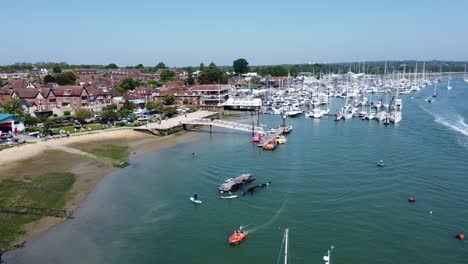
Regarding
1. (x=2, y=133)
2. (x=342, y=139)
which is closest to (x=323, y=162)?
(x=342, y=139)

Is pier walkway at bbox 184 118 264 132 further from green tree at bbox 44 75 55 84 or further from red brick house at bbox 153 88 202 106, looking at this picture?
green tree at bbox 44 75 55 84

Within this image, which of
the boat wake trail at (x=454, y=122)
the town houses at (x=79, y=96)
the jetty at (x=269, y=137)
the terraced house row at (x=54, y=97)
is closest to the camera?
the jetty at (x=269, y=137)

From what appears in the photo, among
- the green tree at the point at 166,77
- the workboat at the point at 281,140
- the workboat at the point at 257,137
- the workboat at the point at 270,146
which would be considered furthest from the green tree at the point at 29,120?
the green tree at the point at 166,77

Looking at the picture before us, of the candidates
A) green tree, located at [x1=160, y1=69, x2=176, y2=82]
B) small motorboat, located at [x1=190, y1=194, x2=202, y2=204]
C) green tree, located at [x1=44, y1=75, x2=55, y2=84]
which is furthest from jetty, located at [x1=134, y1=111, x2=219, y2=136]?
green tree, located at [x1=160, y1=69, x2=176, y2=82]

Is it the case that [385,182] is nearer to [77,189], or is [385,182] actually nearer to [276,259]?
[276,259]

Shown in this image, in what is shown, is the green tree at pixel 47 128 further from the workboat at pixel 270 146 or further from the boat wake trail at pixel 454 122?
the boat wake trail at pixel 454 122

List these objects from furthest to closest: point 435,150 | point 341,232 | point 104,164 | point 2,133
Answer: point 2,133 → point 435,150 → point 104,164 → point 341,232

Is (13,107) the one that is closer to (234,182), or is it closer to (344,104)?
(234,182)
